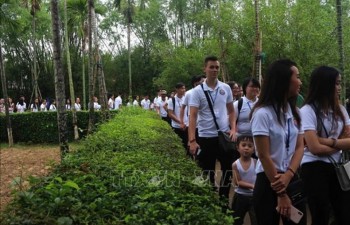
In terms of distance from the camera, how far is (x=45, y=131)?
19.4 m

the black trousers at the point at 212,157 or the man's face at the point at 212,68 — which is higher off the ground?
the man's face at the point at 212,68

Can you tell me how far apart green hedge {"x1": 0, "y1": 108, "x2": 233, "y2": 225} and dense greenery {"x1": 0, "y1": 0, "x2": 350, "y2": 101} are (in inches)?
584

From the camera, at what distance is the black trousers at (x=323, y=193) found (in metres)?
3.61

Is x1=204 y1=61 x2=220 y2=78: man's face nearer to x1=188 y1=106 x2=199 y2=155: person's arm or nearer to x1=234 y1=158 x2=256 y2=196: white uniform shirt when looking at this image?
x1=188 y1=106 x2=199 y2=155: person's arm

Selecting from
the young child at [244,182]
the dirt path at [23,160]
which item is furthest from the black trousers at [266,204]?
the dirt path at [23,160]

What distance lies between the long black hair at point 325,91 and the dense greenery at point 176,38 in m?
15.6

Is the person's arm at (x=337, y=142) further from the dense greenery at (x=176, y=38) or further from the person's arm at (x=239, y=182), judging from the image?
the dense greenery at (x=176, y=38)

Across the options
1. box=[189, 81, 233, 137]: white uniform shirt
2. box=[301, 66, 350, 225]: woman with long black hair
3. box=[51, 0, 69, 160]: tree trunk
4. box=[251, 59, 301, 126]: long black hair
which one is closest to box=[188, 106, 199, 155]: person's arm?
box=[189, 81, 233, 137]: white uniform shirt

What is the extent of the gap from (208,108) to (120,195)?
2565 millimetres

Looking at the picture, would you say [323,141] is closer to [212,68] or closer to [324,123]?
[324,123]

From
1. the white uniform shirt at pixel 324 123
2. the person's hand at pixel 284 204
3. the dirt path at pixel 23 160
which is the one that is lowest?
the dirt path at pixel 23 160

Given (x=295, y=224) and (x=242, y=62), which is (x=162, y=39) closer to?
(x=242, y=62)

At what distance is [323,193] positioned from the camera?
3615 millimetres

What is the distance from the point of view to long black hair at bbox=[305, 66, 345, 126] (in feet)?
12.0
